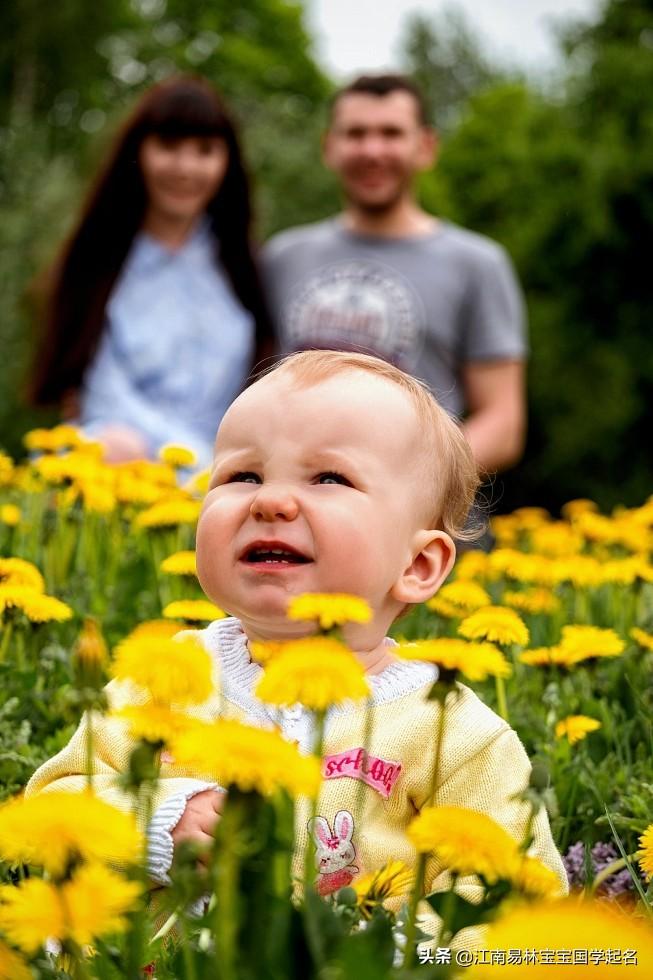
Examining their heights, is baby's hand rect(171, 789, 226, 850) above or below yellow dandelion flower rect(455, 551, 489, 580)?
above

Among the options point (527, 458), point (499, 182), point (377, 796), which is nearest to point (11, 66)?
point (499, 182)

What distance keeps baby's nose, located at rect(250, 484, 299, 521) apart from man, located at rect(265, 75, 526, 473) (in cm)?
319

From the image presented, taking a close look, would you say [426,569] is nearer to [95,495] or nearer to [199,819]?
[199,819]

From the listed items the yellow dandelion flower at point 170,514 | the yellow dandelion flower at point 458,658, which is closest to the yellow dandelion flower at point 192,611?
the yellow dandelion flower at point 170,514

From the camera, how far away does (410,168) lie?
484cm

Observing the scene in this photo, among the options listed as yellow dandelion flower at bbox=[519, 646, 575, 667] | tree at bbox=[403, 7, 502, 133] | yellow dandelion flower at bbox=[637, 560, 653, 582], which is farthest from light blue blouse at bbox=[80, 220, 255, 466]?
tree at bbox=[403, 7, 502, 133]

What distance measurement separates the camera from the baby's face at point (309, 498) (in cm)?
133

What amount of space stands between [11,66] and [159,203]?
1504 cm

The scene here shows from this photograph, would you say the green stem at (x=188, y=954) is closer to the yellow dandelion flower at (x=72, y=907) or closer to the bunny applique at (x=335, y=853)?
the yellow dandelion flower at (x=72, y=907)

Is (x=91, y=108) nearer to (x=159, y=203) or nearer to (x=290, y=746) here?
(x=159, y=203)

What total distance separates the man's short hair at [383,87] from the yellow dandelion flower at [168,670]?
4.26m

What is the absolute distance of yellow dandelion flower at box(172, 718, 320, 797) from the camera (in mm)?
723

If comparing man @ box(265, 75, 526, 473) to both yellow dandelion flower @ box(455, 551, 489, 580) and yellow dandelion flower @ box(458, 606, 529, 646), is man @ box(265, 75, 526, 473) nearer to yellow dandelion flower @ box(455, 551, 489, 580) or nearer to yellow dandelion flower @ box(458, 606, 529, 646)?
yellow dandelion flower @ box(455, 551, 489, 580)

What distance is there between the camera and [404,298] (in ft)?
15.1
